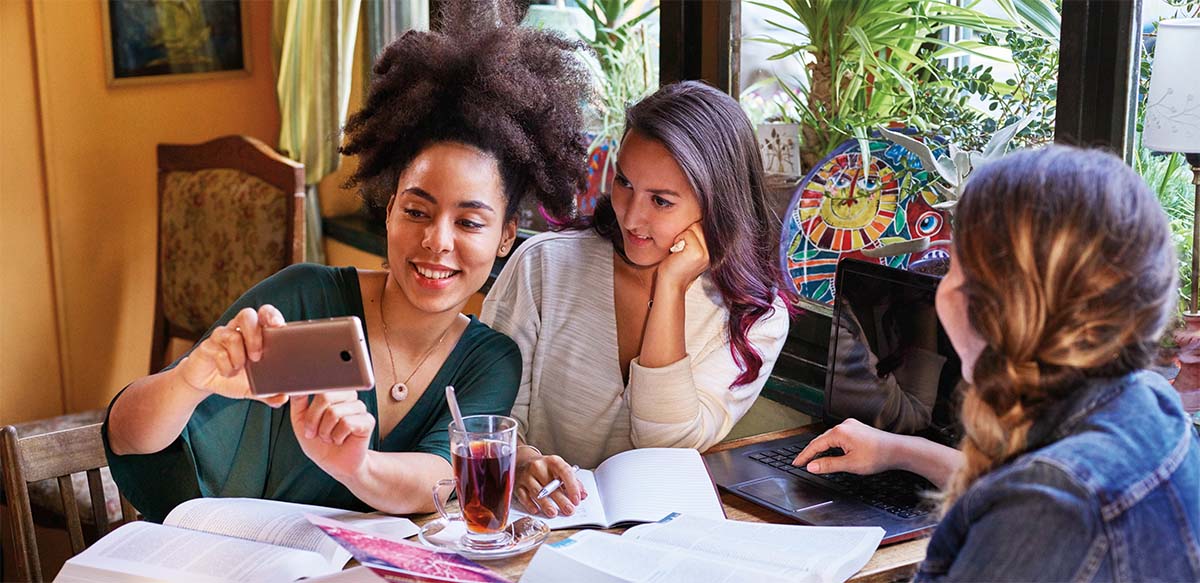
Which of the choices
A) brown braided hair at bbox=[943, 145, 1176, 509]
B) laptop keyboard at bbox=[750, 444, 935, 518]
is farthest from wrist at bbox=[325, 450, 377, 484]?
brown braided hair at bbox=[943, 145, 1176, 509]

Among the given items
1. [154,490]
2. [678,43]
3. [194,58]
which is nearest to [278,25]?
[194,58]

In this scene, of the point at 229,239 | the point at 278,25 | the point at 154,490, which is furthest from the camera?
the point at 278,25

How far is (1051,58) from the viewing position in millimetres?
1782

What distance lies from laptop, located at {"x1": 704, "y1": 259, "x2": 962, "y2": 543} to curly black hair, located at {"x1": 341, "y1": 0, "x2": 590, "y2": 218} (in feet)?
1.49

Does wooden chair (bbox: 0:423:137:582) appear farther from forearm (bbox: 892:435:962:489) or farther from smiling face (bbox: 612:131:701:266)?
forearm (bbox: 892:435:962:489)

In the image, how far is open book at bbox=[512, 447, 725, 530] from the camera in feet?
4.74

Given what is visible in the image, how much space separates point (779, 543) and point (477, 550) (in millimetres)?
339

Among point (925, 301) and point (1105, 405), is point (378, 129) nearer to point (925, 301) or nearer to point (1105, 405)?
point (925, 301)

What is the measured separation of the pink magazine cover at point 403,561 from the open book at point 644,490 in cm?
26

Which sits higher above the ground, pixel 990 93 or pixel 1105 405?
pixel 990 93

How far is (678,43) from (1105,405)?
1692 mm

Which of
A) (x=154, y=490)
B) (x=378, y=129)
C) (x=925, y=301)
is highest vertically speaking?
Answer: (x=378, y=129)

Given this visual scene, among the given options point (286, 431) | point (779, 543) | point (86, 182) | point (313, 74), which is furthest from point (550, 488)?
point (86, 182)

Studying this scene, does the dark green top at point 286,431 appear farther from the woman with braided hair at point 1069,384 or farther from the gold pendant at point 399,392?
the woman with braided hair at point 1069,384
